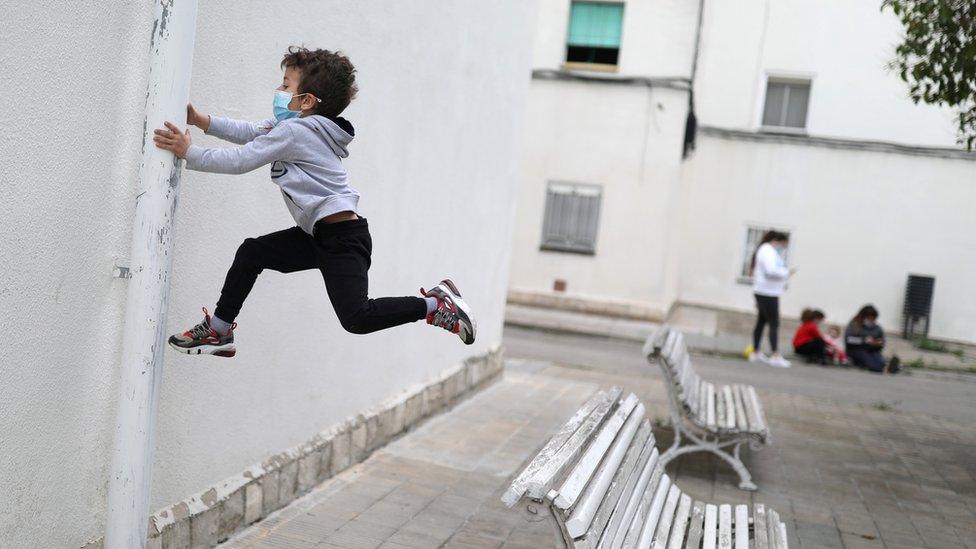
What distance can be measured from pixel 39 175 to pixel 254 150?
25.3 inches

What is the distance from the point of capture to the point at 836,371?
13.4 metres

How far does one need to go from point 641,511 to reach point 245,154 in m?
1.83

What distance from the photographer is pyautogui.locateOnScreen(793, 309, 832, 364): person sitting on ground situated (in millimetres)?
13953

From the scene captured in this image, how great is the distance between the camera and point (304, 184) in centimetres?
329

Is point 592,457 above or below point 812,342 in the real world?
above

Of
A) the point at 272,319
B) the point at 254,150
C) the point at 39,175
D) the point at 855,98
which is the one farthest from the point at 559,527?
the point at 855,98

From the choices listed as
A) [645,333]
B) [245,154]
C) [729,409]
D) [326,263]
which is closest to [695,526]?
[326,263]

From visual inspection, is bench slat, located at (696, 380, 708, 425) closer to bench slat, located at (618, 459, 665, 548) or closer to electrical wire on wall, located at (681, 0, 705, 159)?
bench slat, located at (618, 459, 665, 548)

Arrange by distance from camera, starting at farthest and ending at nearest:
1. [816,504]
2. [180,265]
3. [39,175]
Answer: [816,504] < [180,265] < [39,175]

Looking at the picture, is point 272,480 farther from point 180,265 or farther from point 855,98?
point 855,98

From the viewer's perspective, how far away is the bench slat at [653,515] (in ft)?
10.5

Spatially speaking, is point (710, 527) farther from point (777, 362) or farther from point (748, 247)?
point (748, 247)

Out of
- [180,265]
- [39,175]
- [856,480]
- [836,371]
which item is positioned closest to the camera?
[39,175]

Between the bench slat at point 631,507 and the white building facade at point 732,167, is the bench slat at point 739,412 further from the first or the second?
the white building facade at point 732,167
